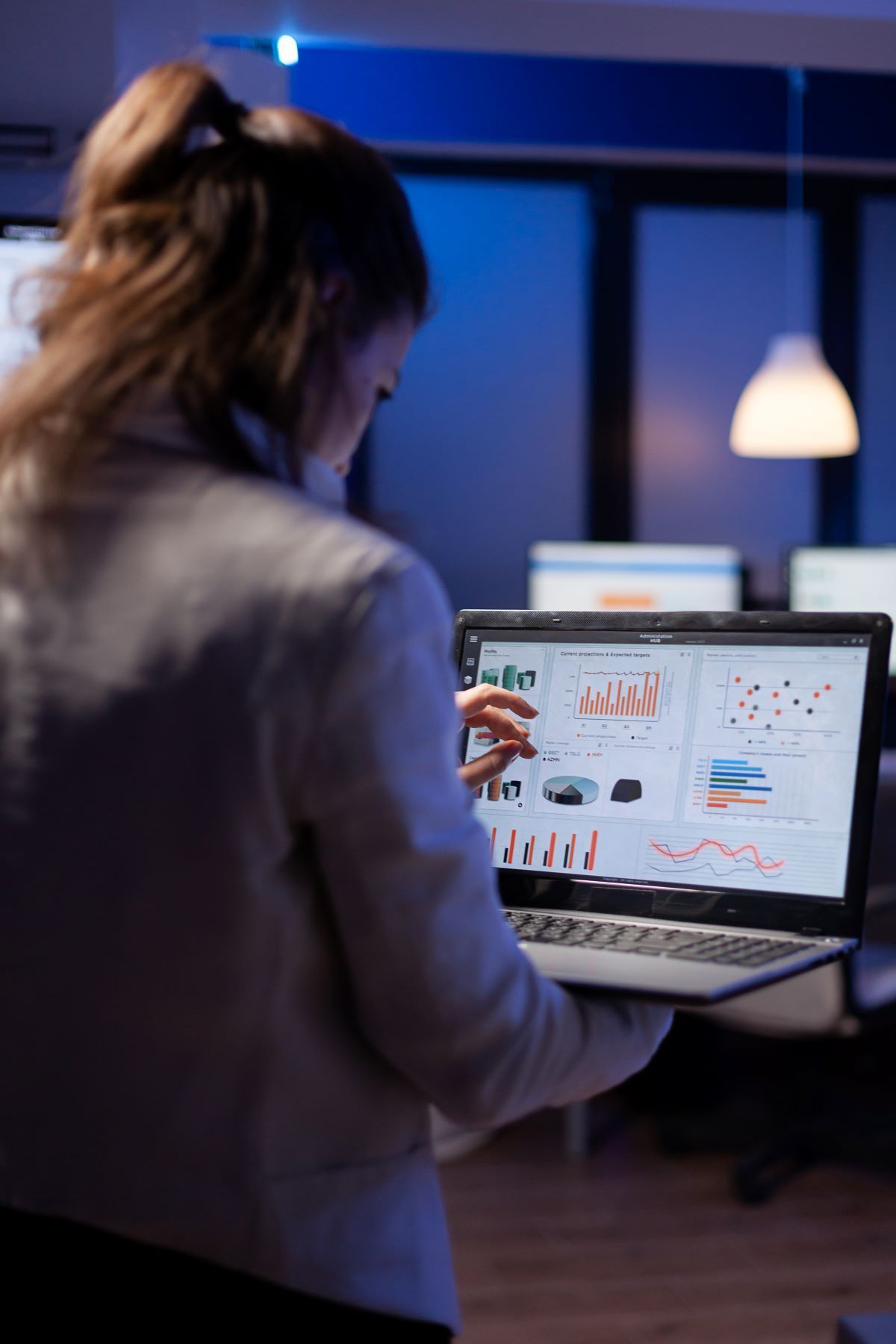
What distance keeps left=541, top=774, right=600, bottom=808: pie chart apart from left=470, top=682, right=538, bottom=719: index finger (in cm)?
7

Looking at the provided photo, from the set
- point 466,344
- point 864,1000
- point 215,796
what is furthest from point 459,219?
point 215,796

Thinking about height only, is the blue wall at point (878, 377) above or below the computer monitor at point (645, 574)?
above

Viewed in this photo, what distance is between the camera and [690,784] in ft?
3.68

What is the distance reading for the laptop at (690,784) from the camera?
105 centimetres

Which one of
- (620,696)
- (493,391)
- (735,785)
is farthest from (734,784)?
Result: (493,391)

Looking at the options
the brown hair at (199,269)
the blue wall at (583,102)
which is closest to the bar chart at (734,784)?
the brown hair at (199,269)

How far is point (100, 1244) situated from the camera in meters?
0.72

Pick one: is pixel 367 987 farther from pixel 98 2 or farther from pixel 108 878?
pixel 98 2

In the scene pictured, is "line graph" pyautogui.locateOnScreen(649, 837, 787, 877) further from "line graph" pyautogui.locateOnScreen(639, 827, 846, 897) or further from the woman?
the woman

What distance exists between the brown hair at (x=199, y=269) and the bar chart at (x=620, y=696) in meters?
0.47

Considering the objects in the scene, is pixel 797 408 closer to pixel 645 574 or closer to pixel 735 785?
pixel 645 574

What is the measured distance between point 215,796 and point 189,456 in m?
0.19

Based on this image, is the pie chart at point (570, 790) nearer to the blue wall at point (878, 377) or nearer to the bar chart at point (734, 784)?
the bar chart at point (734, 784)

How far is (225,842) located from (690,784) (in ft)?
1.82
